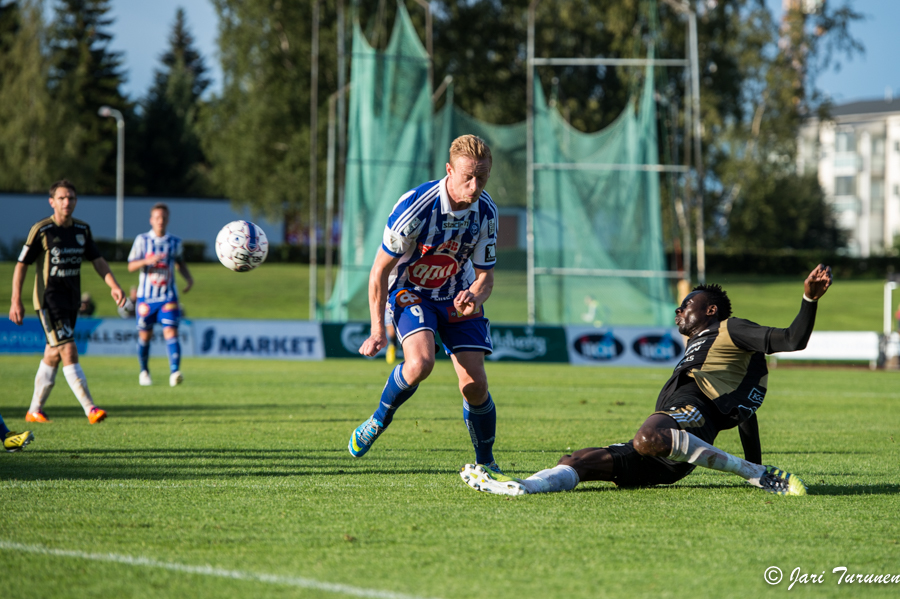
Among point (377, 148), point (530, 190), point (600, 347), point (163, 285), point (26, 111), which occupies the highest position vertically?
point (26, 111)

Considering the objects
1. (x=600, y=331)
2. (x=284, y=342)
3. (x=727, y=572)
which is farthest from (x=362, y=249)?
(x=727, y=572)

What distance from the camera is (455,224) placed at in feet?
18.7

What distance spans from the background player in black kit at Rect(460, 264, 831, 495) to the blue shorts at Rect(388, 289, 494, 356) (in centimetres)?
81

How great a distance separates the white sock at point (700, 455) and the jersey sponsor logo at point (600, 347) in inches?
650

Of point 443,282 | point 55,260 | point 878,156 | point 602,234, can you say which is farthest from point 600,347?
point 878,156

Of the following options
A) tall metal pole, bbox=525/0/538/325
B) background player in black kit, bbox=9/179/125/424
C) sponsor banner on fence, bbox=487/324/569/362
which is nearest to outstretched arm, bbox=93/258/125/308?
background player in black kit, bbox=9/179/125/424

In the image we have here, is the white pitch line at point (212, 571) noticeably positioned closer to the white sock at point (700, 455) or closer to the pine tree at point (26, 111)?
the white sock at point (700, 455)

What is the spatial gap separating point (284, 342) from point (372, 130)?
6.42 meters

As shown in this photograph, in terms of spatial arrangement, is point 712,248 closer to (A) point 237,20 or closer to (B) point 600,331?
(A) point 237,20

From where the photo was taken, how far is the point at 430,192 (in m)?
5.65

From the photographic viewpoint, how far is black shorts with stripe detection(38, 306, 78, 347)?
29.5ft

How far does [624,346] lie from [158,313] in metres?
12.0

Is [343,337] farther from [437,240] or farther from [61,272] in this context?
[437,240]

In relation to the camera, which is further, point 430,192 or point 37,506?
point 430,192
